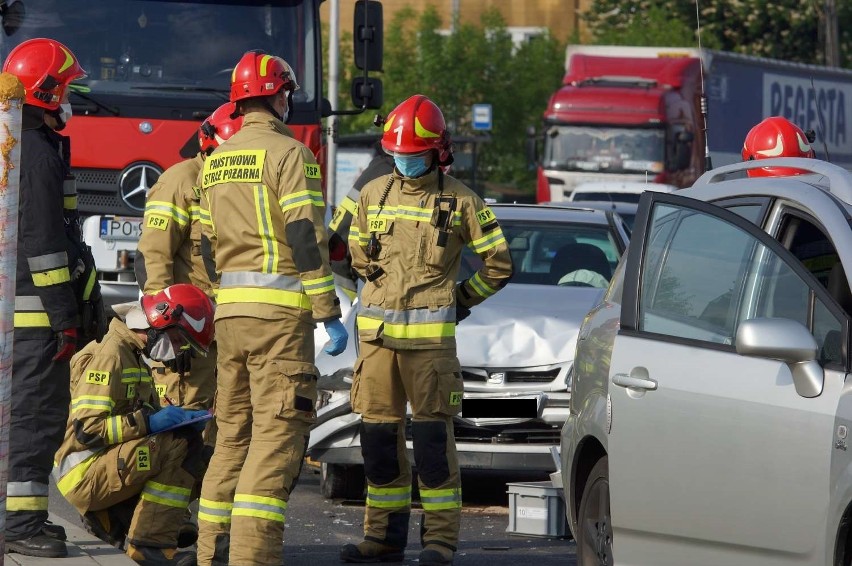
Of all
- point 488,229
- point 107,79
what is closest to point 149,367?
point 488,229

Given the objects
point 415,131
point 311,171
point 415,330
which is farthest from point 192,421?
point 415,131

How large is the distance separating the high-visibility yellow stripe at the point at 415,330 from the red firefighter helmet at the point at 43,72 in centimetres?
170

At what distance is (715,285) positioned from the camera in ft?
17.1

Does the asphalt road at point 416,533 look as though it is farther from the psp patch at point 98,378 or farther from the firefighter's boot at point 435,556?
the psp patch at point 98,378

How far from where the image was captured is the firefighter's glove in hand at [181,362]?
684cm

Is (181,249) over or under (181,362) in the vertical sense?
over

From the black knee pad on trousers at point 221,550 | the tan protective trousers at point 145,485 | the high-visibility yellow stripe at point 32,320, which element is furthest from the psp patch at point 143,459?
the high-visibility yellow stripe at point 32,320

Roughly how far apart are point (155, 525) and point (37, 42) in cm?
205

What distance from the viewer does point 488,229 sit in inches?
287

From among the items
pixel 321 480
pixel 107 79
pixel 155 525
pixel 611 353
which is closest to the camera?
pixel 611 353

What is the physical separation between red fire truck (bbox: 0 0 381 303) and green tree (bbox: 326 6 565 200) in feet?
91.6

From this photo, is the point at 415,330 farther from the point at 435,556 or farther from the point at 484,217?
the point at 435,556

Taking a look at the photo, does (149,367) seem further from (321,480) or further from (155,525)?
(321,480)

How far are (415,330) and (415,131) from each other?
88cm
